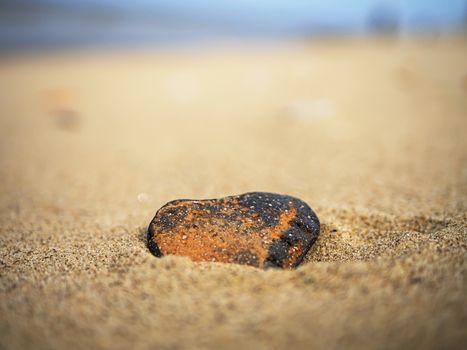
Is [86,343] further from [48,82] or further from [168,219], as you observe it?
[48,82]

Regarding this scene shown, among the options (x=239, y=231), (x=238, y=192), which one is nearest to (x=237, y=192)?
(x=238, y=192)

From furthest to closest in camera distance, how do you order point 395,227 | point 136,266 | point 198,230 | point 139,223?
point 139,223
point 395,227
point 198,230
point 136,266

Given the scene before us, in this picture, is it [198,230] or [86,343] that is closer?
[86,343]

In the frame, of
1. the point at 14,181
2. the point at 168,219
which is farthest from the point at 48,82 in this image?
the point at 168,219

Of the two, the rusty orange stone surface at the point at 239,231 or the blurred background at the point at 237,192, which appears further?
the rusty orange stone surface at the point at 239,231

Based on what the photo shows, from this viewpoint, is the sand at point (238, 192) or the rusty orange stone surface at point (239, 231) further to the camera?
the rusty orange stone surface at point (239, 231)

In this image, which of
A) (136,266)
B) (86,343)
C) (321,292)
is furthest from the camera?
(136,266)
